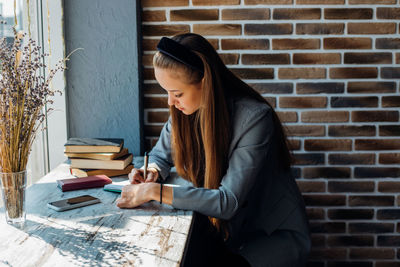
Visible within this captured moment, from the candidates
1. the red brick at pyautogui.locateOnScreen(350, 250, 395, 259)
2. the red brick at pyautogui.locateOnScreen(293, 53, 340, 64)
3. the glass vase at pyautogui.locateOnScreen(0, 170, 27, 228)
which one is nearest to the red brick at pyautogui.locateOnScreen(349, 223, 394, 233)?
the red brick at pyautogui.locateOnScreen(350, 250, 395, 259)

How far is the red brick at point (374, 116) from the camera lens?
7.79 feet

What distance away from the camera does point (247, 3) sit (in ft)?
7.54

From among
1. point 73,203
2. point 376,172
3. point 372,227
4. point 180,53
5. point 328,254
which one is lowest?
point 328,254

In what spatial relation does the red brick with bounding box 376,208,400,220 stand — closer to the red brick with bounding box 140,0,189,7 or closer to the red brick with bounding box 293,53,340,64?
the red brick with bounding box 293,53,340,64

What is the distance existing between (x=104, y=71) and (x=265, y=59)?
858 millimetres

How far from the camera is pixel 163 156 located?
1.95m

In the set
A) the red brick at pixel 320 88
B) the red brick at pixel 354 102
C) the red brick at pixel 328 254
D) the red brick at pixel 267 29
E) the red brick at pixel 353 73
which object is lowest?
the red brick at pixel 328 254

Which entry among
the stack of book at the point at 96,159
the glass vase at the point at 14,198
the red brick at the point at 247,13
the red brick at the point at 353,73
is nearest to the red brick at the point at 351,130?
the red brick at the point at 353,73

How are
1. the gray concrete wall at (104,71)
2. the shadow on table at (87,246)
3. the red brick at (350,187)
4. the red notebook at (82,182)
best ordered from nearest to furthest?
the shadow on table at (87,246)
the red notebook at (82,182)
the gray concrete wall at (104,71)
the red brick at (350,187)

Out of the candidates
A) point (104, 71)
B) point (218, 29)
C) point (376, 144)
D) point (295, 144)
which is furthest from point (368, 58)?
point (104, 71)

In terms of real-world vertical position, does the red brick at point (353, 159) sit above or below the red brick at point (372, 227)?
above

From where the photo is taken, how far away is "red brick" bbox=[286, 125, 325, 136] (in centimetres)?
238

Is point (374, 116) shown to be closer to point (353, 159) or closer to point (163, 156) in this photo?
point (353, 159)

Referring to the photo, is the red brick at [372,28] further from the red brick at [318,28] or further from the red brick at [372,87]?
the red brick at [372,87]
